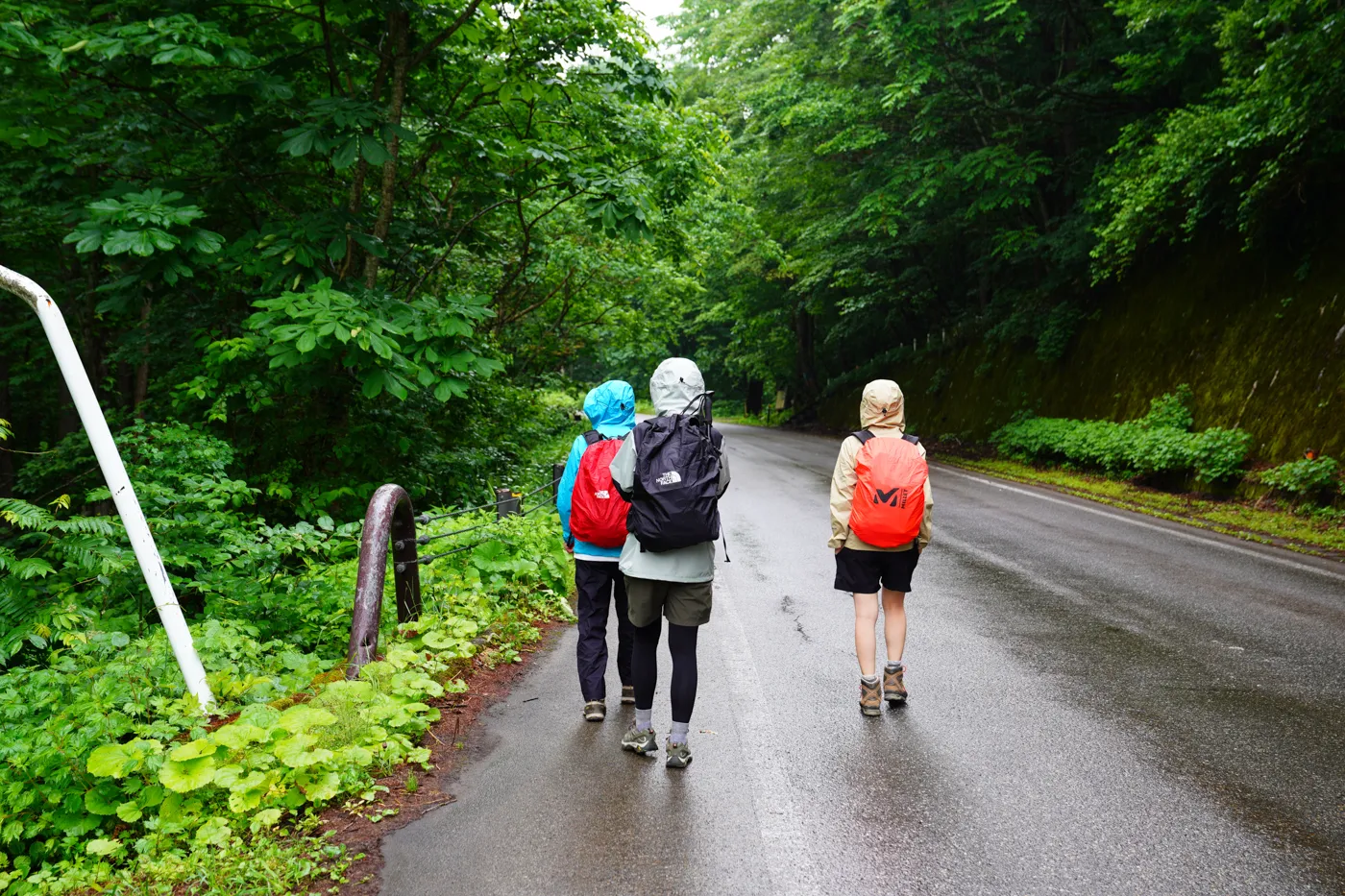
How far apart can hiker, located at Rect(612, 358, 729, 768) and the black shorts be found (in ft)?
3.50

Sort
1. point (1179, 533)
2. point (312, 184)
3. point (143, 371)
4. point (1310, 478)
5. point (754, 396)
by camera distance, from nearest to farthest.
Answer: point (312, 184) < point (1179, 533) < point (1310, 478) < point (143, 371) < point (754, 396)

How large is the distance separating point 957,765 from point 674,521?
1836 mm

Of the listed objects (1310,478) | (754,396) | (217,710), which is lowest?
(217,710)

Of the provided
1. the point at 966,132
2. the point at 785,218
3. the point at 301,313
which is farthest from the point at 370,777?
the point at 785,218

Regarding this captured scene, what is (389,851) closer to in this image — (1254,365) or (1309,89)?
(1309,89)

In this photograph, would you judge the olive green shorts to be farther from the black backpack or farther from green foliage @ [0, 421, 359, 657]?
green foliage @ [0, 421, 359, 657]

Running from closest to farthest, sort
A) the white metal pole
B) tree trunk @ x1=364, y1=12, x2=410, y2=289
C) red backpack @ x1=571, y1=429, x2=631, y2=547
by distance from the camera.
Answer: the white metal pole → red backpack @ x1=571, y1=429, x2=631, y2=547 → tree trunk @ x1=364, y1=12, x2=410, y2=289

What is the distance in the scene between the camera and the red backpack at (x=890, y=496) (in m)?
4.59

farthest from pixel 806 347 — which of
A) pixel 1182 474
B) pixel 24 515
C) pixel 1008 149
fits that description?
pixel 24 515

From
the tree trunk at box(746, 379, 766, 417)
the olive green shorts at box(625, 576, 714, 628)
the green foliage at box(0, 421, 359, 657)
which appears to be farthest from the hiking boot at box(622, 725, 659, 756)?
the tree trunk at box(746, 379, 766, 417)

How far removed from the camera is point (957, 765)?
4.02 meters

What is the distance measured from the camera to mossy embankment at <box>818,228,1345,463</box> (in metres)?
11.9

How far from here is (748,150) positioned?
27.1 m

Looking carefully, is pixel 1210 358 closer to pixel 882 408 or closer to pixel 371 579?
pixel 882 408
